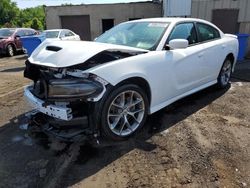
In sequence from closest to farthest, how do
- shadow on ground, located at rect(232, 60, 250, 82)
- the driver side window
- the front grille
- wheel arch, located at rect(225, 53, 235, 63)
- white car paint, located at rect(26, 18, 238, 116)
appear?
white car paint, located at rect(26, 18, 238, 116), the front grille, the driver side window, wheel arch, located at rect(225, 53, 235, 63), shadow on ground, located at rect(232, 60, 250, 82)

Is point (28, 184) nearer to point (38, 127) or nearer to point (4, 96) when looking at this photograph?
point (38, 127)

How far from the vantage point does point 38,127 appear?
13.2 ft

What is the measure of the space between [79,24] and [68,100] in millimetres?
17990

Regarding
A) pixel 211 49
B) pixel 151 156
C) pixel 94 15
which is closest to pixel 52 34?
pixel 94 15

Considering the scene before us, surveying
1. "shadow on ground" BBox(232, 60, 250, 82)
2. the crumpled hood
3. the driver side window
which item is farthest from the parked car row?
the crumpled hood

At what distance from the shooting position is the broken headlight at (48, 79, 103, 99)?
3.40m

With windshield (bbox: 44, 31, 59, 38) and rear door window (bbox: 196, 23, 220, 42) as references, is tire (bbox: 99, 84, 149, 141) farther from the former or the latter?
windshield (bbox: 44, 31, 59, 38)

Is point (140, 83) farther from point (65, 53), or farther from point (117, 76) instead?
point (65, 53)

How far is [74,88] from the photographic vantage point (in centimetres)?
341

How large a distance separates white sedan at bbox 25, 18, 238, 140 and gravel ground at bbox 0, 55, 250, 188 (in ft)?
1.01

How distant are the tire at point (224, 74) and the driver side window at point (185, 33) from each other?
4.27ft

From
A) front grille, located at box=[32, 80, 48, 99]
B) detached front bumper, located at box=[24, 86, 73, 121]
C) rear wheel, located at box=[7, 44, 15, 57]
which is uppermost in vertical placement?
front grille, located at box=[32, 80, 48, 99]

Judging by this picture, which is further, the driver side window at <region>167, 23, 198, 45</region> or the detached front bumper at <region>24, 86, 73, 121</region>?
the driver side window at <region>167, 23, 198, 45</region>

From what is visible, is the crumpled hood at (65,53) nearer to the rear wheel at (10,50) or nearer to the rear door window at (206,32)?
the rear door window at (206,32)
